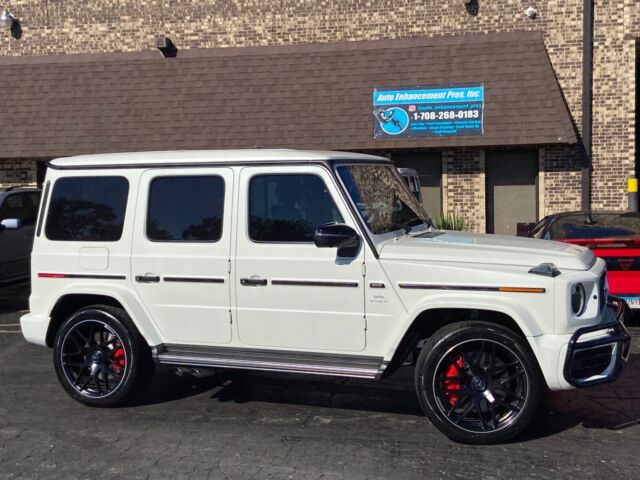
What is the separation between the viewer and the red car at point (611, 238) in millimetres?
8812

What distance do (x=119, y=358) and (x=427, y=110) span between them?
36.7 ft

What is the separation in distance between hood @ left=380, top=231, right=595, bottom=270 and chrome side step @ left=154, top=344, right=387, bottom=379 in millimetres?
788

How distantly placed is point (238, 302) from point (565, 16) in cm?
1308

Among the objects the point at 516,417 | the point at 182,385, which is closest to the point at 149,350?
the point at 182,385

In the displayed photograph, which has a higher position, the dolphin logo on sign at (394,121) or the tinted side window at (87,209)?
the dolphin logo on sign at (394,121)

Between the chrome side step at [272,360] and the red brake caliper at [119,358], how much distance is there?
0.37 m

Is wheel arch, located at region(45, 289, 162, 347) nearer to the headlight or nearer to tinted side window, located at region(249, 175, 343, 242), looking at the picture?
tinted side window, located at region(249, 175, 343, 242)

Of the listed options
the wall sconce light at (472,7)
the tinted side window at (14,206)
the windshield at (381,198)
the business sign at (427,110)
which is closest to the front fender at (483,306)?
the windshield at (381,198)

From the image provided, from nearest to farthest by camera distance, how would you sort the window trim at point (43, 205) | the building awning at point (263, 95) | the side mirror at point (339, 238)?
the side mirror at point (339, 238) < the window trim at point (43, 205) < the building awning at point (263, 95)

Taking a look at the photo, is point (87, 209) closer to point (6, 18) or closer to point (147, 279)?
point (147, 279)

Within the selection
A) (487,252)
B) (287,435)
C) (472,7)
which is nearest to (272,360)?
(287,435)

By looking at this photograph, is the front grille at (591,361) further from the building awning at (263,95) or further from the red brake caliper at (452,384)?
the building awning at (263,95)

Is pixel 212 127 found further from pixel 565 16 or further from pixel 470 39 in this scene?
pixel 565 16

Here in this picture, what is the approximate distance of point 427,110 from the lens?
1630 cm
